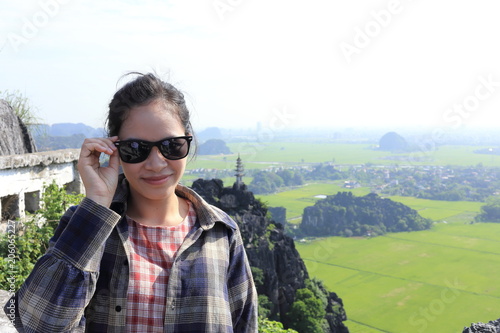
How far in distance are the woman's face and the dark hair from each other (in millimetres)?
22

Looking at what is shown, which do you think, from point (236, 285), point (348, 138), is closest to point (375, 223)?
point (236, 285)

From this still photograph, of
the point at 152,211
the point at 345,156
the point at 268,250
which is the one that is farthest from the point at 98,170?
the point at 345,156

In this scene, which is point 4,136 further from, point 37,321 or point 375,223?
point 375,223

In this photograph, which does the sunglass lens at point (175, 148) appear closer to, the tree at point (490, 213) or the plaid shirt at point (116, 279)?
the plaid shirt at point (116, 279)

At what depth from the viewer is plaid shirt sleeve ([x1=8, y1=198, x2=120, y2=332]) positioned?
1.49 metres

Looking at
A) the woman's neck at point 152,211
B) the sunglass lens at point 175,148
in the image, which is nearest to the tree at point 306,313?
the woman's neck at point 152,211

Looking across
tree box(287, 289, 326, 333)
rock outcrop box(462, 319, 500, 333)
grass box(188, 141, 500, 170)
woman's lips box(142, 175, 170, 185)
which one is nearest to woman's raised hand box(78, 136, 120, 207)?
woman's lips box(142, 175, 170, 185)

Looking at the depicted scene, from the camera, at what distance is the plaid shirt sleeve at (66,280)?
1.49 metres

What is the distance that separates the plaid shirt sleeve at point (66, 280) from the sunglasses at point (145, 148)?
0.89 feet

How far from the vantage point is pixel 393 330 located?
147 feet

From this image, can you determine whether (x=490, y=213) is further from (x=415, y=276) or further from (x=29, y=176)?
(x=29, y=176)

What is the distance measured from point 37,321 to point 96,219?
36cm

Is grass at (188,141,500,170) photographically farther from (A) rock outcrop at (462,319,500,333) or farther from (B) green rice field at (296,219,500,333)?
(A) rock outcrop at (462,319,500,333)

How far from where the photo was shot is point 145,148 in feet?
5.63
